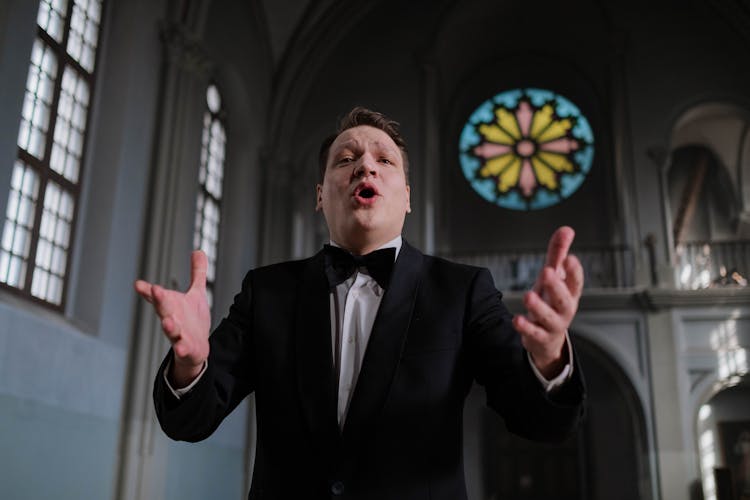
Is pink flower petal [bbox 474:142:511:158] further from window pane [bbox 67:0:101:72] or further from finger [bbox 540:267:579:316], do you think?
finger [bbox 540:267:579:316]

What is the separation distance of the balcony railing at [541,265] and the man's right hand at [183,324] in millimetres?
11973

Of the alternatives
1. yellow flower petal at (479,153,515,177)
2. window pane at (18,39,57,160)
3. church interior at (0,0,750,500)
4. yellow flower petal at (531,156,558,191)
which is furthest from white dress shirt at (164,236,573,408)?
yellow flower petal at (479,153,515,177)

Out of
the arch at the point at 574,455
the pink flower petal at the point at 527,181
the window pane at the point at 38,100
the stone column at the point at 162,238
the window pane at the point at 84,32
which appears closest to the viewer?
the window pane at the point at 38,100

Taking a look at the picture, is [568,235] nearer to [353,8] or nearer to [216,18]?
[216,18]

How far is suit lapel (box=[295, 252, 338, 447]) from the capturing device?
1.55 m

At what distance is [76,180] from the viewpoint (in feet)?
27.6

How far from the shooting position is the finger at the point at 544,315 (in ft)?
4.34

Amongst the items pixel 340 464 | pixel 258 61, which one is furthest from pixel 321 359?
pixel 258 61

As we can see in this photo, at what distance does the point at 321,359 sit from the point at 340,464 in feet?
0.75

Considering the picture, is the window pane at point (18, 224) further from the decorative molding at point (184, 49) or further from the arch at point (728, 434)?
the arch at point (728, 434)

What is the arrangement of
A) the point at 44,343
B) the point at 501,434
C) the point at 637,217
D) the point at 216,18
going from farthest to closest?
the point at 501,434, the point at 637,217, the point at 216,18, the point at 44,343

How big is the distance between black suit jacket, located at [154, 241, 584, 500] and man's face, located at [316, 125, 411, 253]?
10 centimetres

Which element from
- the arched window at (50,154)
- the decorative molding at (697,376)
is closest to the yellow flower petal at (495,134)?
the decorative molding at (697,376)

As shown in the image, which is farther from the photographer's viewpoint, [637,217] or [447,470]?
[637,217]
